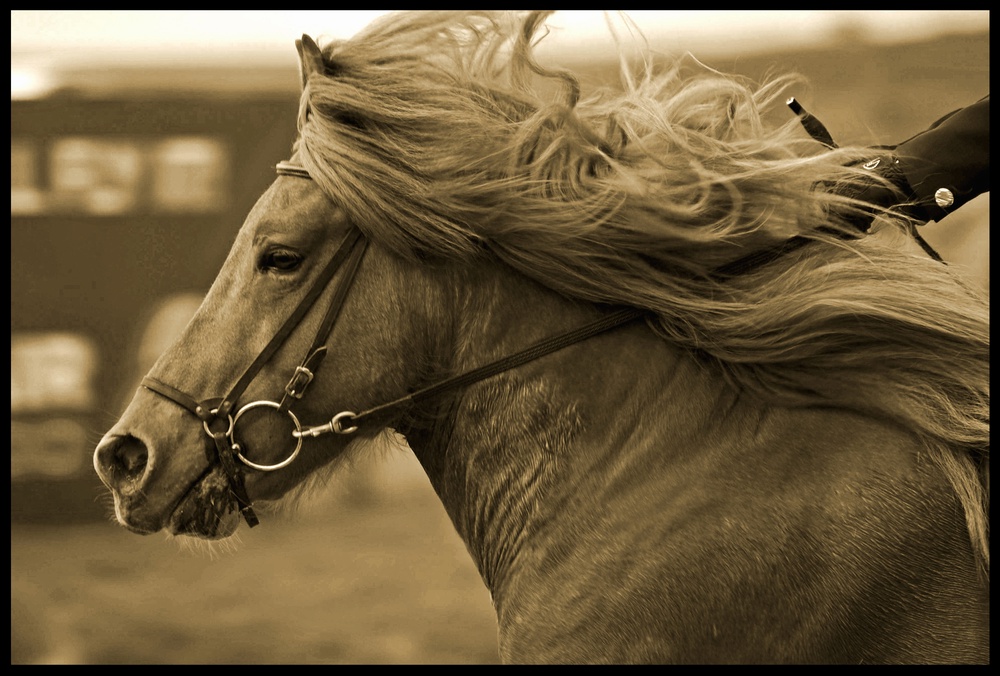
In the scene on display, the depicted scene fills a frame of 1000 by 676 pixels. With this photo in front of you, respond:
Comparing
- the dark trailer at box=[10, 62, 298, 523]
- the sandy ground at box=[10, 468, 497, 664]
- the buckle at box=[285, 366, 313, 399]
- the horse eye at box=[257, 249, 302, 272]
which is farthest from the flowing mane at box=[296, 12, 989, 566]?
the dark trailer at box=[10, 62, 298, 523]

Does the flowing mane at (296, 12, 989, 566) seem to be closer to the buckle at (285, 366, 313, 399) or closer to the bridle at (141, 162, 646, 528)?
the bridle at (141, 162, 646, 528)

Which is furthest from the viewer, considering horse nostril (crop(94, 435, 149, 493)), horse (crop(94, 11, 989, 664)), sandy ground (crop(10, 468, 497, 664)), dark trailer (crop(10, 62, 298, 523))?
dark trailer (crop(10, 62, 298, 523))

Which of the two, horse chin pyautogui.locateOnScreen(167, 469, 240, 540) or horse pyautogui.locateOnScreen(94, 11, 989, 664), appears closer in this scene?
horse pyautogui.locateOnScreen(94, 11, 989, 664)

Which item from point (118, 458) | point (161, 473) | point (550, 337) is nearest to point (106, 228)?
point (118, 458)

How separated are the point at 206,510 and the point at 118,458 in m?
0.24

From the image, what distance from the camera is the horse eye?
7.97 feet

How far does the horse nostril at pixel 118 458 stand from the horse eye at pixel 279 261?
1.67ft

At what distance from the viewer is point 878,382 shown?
7.60 ft

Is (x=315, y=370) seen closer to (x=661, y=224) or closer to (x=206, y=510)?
(x=206, y=510)

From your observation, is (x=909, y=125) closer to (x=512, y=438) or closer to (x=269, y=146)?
(x=269, y=146)

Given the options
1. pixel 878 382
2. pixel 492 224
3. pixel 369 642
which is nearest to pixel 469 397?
pixel 492 224

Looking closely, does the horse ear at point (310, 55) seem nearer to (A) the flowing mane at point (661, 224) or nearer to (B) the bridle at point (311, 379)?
(A) the flowing mane at point (661, 224)

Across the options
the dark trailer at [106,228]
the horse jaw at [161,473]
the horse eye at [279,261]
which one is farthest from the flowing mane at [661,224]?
the dark trailer at [106,228]

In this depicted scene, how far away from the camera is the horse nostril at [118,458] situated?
7.92 feet
